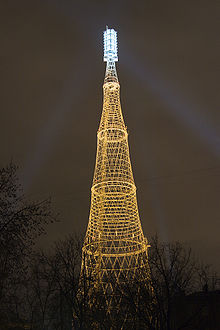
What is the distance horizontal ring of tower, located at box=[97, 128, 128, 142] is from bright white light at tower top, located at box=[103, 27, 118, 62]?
26.2 ft

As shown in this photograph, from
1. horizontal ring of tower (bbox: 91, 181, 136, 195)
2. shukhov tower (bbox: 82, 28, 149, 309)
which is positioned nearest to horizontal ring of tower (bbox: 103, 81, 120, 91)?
shukhov tower (bbox: 82, 28, 149, 309)

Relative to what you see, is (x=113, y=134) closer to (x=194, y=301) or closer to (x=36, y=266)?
(x=36, y=266)

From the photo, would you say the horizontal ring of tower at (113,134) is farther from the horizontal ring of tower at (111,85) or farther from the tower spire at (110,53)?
the tower spire at (110,53)

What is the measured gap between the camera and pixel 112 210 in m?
39.0

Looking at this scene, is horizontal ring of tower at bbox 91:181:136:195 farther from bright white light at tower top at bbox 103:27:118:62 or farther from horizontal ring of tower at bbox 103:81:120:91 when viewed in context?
bright white light at tower top at bbox 103:27:118:62

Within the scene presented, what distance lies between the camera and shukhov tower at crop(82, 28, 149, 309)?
36.3 metres

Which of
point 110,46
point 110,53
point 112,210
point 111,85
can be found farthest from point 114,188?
point 110,46

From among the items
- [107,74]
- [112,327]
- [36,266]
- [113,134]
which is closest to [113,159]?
[113,134]

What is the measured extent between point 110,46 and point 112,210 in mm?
17846

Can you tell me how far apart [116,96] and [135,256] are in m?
16.4

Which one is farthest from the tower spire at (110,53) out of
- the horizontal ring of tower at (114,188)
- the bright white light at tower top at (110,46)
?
the horizontal ring of tower at (114,188)

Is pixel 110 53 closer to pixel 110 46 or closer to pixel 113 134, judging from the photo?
pixel 110 46

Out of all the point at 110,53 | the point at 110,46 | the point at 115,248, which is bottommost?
the point at 115,248

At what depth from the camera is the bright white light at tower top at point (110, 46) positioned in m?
45.0
